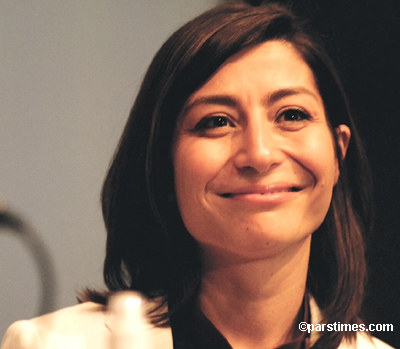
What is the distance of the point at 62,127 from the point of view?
92cm

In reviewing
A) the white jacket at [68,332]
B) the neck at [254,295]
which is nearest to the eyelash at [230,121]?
the neck at [254,295]

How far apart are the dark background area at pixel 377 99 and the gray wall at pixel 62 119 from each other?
A: 1.16 ft

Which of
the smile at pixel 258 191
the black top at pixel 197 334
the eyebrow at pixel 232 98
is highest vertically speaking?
the eyebrow at pixel 232 98

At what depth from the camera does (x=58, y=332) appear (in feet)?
2.27

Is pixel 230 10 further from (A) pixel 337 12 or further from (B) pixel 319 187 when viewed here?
(A) pixel 337 12

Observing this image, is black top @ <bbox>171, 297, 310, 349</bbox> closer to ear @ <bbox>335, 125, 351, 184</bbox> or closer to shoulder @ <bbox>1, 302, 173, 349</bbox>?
shoulder @ <bbox>1, 302, 173, 349</bbox>

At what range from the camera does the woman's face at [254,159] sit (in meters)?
→ 0.65

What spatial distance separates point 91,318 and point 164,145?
255 mm

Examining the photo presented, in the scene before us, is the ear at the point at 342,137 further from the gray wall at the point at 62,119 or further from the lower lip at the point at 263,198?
the gray wall at the point at 62,119

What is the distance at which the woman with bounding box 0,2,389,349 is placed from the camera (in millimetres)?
659

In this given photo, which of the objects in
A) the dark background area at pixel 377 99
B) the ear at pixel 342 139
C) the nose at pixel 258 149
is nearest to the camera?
the nose at pixel 258 149

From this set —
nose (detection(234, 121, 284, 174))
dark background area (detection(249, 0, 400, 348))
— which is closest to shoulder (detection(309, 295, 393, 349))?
dark background area (detection(249, 0, 400, 348))

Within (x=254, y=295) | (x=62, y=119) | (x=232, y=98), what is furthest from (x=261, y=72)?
(x=62, y=119)

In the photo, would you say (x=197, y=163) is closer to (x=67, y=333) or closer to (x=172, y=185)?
(x=172, y=185)
